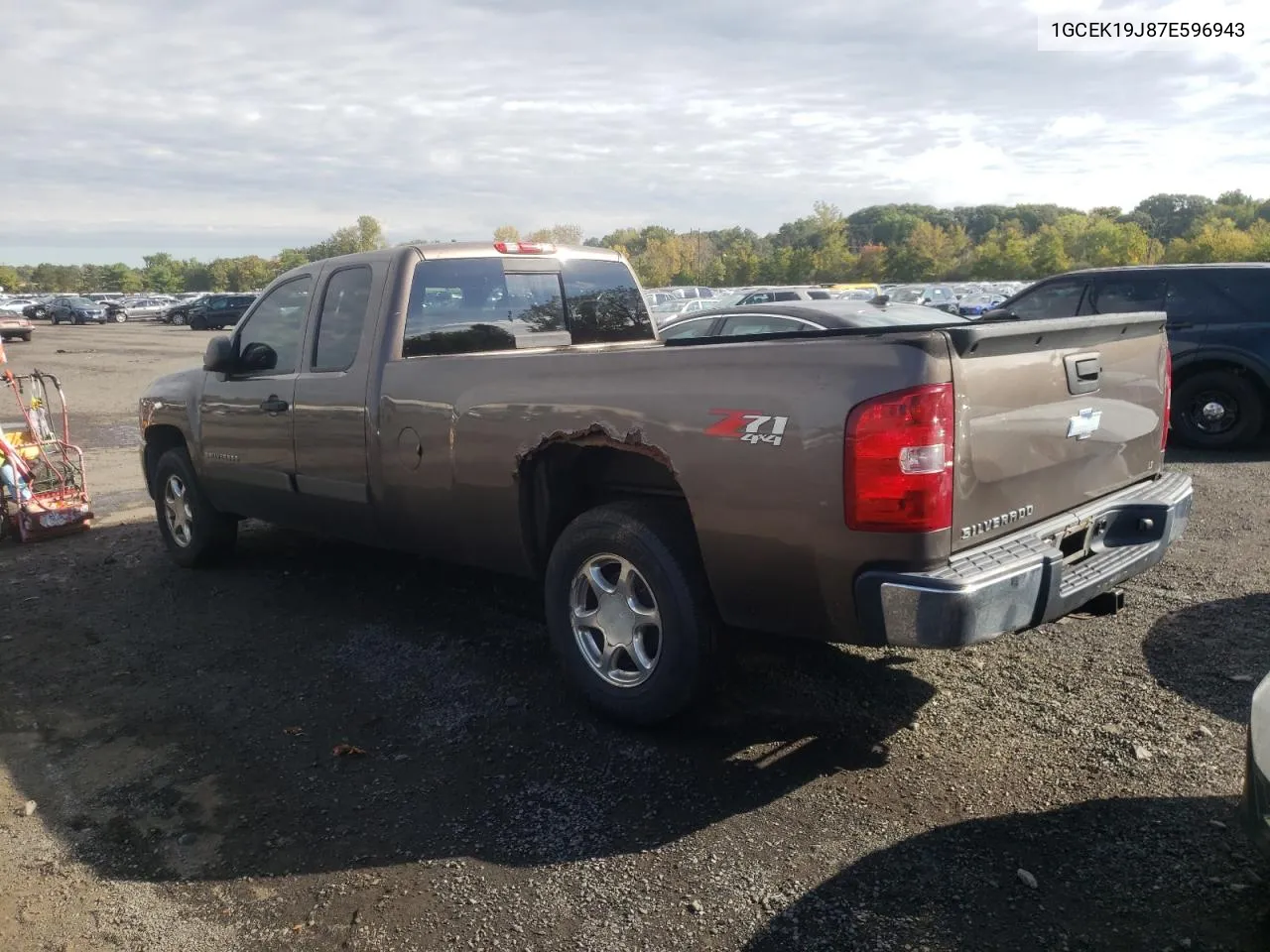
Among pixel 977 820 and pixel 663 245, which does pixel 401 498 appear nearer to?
pixel 977 820

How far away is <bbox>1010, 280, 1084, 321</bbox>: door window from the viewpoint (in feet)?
33.2

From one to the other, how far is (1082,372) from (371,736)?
311 cm

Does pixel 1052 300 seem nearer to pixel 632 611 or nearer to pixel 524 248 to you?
pixel 524 248

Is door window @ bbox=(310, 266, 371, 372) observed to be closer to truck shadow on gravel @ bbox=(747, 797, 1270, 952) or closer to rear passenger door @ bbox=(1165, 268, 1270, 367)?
truck shadow on gravel @ bbox=(747, 797, 1270, 952)

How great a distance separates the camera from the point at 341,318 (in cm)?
518

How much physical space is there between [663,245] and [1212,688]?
246 feet

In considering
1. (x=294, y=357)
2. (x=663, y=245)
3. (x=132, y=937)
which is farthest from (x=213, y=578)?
(x=663, y=245)

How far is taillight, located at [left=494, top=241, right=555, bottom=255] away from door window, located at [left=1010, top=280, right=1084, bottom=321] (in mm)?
6299

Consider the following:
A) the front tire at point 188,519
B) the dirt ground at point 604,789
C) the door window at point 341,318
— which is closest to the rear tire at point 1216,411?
the dirt ground at point 604,789

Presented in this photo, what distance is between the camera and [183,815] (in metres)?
3.43

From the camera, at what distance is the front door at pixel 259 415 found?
5.47 m

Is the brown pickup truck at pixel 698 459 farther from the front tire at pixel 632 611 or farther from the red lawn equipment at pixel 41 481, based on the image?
the red lawn equipment at pixel 41 481

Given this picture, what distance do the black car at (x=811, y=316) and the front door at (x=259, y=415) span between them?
181 inches

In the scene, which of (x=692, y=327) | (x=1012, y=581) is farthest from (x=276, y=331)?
(x=692, y=327)
